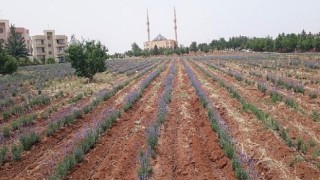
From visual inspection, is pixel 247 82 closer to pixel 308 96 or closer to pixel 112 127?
pixel 308 96

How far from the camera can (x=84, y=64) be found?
23.4 m

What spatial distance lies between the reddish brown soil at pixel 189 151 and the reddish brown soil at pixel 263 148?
2.04 feet

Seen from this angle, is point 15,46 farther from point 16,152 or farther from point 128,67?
point 16,152

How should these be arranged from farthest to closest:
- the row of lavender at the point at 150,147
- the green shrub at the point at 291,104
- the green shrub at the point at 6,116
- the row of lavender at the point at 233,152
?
the green shrub at the point at 6,116
the green shrub at the point at 291,104
the row of lavender at the point at 150,147
the row of lavender at the point at 233,152

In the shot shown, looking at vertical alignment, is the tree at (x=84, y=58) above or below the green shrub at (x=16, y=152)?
above

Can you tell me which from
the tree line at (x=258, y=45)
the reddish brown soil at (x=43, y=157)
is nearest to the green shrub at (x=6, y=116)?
the reddish brown soil at (x=43, y=157)

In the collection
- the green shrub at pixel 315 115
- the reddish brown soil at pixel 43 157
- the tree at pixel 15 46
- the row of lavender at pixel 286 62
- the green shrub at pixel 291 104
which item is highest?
the tree at pixel 15 46

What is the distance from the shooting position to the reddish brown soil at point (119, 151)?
6.60 metres

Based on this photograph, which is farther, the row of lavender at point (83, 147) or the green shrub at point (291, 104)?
the green shrub at point (291, 104)

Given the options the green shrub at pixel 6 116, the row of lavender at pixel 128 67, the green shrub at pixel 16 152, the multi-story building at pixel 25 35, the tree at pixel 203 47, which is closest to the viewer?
the green shrub at pixel 16 152

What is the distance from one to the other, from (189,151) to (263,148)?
163 centimetres

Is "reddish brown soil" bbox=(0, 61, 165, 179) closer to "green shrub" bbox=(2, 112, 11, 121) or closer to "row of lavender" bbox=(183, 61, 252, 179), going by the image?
"green shrub" bbox=(2, 112, 11, 121)

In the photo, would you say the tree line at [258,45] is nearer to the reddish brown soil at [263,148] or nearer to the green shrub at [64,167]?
the reddish brown soil at [263,148]

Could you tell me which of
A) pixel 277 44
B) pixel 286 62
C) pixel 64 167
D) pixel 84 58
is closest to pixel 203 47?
pixel 277 44
